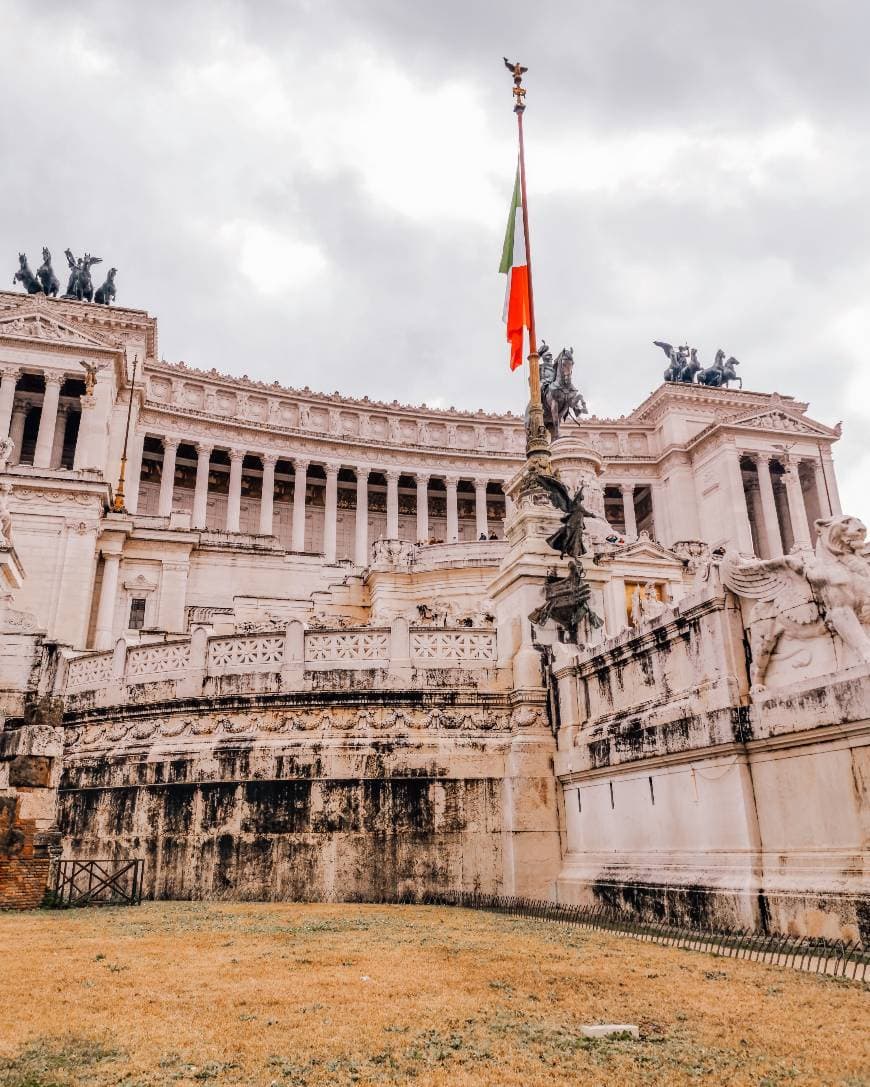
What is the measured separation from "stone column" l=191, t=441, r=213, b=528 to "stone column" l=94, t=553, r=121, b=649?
2403 centimetres

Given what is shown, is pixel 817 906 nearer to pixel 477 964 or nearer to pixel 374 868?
pixel 477 964

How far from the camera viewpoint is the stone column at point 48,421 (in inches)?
2325

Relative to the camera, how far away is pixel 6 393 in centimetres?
6034

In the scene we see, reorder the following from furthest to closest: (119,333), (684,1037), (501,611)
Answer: (119,333), (501,611), (684,1037)

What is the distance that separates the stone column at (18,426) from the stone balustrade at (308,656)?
51.7m

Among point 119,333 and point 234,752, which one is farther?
point 119,333

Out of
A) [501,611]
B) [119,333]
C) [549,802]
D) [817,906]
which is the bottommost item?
[817,906]

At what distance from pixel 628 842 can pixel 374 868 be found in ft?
16.0

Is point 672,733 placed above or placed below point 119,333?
below

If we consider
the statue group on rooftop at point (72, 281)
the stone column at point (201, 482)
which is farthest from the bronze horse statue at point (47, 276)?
the stone column at point (201, 482)

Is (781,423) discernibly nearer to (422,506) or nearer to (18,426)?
(422,506)

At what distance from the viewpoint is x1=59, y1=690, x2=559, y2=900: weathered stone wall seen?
15391 mm

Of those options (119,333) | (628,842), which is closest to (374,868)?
(628,842)

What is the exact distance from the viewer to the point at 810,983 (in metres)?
A: 7.61
